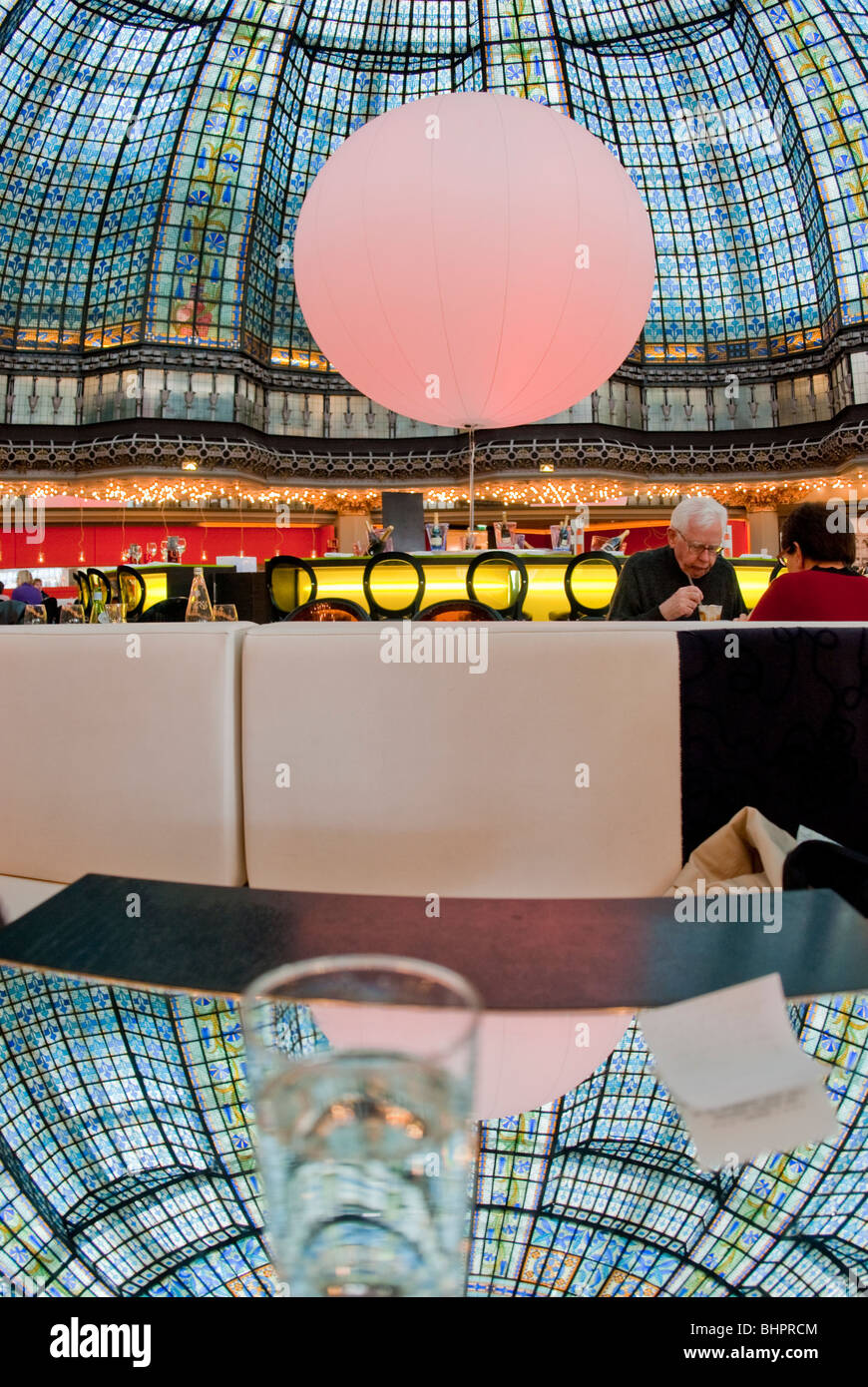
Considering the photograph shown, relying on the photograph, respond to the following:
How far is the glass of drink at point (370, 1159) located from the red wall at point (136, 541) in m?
20.6

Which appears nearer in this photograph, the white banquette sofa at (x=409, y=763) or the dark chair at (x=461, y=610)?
the white banquette sofa at (x=409, y=763)

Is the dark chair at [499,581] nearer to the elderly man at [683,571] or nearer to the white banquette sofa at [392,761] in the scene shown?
the elderly man at [683,571]

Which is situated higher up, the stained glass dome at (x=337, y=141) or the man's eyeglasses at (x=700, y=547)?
the stained glass dome at (x=337, y=141)

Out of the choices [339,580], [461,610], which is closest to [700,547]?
[461,610]

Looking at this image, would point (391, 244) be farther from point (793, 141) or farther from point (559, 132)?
point (793, 141)

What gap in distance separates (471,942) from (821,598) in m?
1.86

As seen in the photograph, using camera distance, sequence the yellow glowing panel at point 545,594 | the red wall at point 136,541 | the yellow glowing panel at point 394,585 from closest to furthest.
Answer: the yellow glowing panel at point 394,585 → the yellow glowing panel at point 545,594 → the red wall at point 136,541

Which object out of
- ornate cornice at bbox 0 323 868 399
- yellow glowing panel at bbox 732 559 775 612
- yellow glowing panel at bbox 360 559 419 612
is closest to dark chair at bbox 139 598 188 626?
yellow glowing panel at bbox 360 559 419 612

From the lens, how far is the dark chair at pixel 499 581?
4.63 m

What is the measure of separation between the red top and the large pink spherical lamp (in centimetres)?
261

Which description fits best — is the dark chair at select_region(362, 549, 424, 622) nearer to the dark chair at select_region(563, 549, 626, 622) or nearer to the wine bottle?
the dark chair at select_region(563, 549, 626, 622)

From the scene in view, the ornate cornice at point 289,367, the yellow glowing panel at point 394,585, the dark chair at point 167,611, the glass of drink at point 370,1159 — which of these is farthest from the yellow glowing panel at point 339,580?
the ornate cornice at point 289,367

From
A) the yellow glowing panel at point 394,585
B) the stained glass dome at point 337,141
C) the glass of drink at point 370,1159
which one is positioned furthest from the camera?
the stained glass dome at point 337,141

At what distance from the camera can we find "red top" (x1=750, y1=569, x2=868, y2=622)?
2.23 meters
